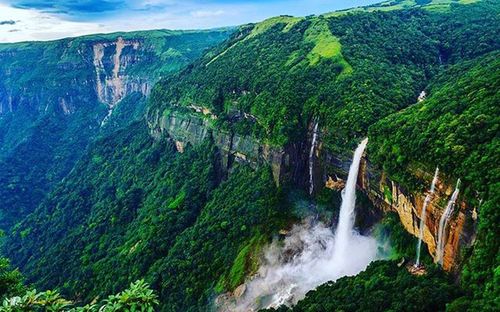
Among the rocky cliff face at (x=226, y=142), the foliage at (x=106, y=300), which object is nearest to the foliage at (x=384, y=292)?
the rocky cliff face at (x=226, y=142)

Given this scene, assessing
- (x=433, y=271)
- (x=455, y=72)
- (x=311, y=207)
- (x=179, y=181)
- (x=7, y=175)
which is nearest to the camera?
(x=433, y=271)

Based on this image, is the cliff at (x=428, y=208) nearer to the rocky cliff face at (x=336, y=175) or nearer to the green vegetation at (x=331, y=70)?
the rocky cliff face at (x=336, y=175)

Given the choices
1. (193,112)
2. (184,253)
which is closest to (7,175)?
(193,112)

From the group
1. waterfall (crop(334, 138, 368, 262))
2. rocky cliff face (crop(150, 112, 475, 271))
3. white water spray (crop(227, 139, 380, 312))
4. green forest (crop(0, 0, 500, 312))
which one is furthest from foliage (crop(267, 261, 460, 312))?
waterfall (crop(334, 138, 368, 262))

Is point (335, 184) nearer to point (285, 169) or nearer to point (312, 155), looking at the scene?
point (312, 155)

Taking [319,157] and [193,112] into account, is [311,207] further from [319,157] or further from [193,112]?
[193,112]

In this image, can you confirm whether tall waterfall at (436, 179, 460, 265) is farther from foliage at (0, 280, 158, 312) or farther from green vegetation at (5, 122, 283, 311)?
foliage at (0, 280, 158, 312)
